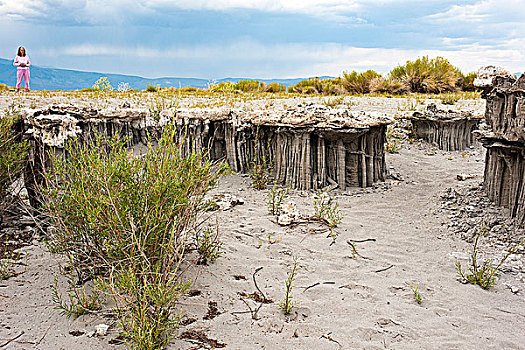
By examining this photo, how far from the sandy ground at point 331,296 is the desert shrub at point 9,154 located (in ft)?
2.46

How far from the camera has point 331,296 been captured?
3.54 meters

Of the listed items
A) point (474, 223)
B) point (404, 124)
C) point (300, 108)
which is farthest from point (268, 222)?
point (404, 124)

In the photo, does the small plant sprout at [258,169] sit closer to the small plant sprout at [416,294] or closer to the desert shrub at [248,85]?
the small plant sprout at [416,294]

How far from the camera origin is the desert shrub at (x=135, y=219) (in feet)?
9.35

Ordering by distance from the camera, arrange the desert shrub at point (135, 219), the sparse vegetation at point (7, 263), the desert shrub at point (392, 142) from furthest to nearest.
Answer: the desert shrub at point (392, 142)
the sparse vegetation at point (7, 263)
the desert shrub at point (135, 219)

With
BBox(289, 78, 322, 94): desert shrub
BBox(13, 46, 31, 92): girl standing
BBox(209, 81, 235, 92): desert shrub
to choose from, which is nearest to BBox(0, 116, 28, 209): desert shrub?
BBox(13, 46, 31, 92): girl standing

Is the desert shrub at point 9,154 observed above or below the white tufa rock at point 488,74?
below

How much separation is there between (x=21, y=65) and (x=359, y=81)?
12.5 meters

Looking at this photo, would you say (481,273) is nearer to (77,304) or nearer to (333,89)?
(77,304)

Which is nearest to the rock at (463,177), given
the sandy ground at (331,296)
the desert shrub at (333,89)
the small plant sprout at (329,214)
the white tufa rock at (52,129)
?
the sandy ground at (331,296)

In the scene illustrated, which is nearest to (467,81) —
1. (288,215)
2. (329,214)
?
(329,214)

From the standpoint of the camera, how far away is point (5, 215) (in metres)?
4.69

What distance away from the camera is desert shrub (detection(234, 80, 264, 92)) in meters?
20.9

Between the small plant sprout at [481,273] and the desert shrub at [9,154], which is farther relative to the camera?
the desert shrub at [9,154]
